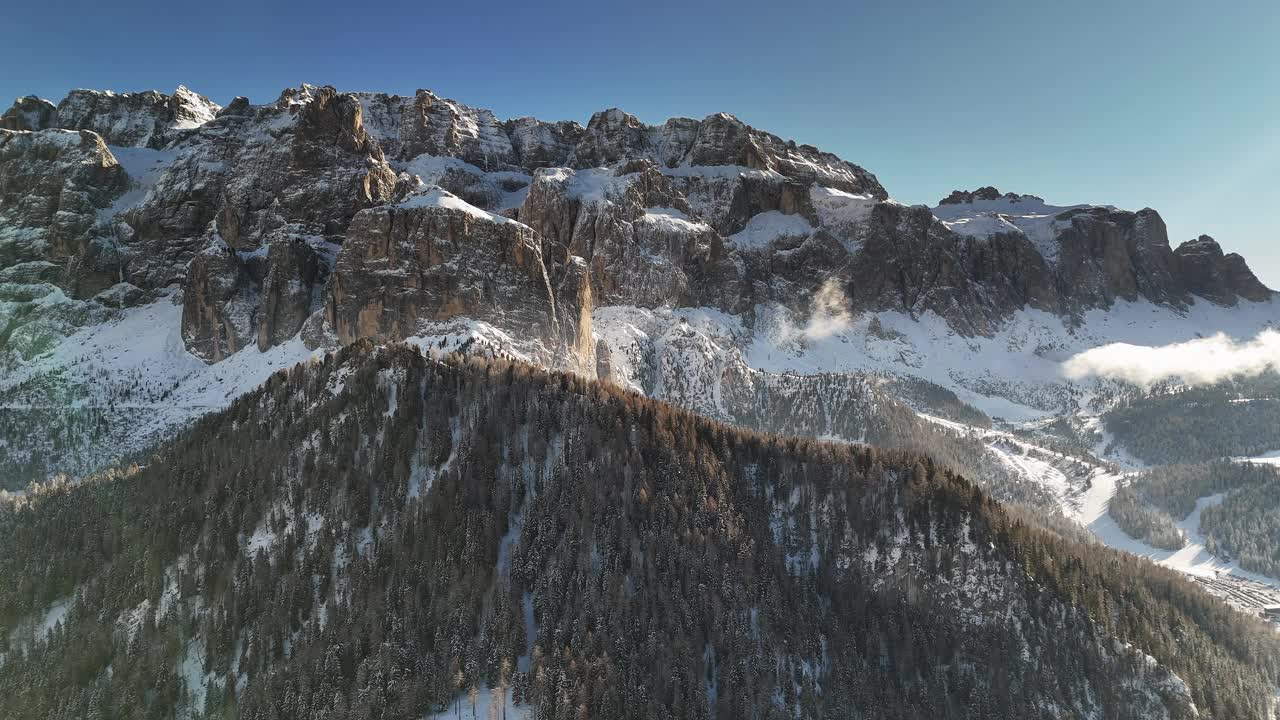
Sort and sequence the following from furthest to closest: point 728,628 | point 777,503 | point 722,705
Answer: point 777,503, point 728,628, point 722,705

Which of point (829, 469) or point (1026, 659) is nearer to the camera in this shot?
point (1026, 659)

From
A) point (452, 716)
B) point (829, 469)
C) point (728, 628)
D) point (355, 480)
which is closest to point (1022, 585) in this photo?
point (829, 469)

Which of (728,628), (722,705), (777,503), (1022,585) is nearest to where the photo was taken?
(722,705)

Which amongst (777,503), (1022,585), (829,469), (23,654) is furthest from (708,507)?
(23,654)

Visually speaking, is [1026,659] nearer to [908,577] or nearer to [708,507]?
[908,577]

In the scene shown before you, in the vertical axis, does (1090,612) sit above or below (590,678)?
above

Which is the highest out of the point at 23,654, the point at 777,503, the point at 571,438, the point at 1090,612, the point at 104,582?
the point at 571,438
